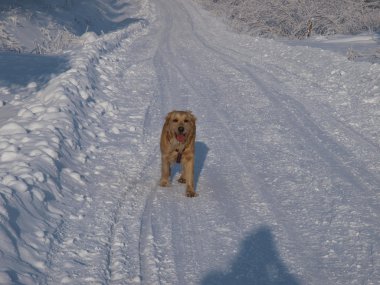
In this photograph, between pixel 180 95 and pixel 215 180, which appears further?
pixel 180 95

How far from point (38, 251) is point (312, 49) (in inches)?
505

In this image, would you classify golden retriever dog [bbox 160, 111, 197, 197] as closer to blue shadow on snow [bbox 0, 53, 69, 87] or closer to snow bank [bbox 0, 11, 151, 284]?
snow bank [bbox 0, 11, 151, 284]

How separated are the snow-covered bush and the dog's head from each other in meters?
16.2

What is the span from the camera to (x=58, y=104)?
325 inches

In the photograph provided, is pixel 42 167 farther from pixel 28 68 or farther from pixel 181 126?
pixel 28 68

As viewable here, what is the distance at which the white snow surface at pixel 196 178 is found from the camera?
4270 millimetres

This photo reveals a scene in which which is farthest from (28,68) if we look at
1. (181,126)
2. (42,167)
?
(181,126)

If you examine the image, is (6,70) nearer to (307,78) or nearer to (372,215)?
(307,78)

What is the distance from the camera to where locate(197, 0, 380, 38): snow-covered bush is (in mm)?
20897

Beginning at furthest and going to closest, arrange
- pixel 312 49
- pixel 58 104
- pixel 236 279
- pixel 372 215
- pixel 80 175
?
pixel 312 49, pixel 58 104, pixel 80 175, pixel 372 215, pixel 236 279

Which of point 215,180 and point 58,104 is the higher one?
point 58,104

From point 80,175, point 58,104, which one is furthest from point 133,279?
point 58,104

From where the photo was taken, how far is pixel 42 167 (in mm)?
5711

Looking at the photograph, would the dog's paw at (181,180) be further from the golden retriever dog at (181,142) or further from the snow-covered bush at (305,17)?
the snow-covered bush at (305,17)
